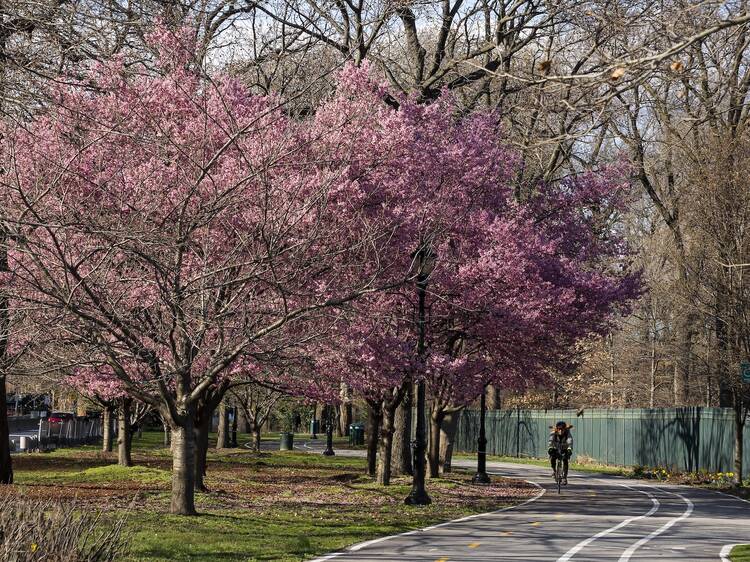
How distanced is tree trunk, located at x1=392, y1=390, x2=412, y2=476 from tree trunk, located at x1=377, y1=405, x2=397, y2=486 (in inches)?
78.6

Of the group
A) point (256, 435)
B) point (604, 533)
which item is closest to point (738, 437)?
point (604, 533)

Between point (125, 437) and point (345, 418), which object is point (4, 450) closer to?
point (125, 437)

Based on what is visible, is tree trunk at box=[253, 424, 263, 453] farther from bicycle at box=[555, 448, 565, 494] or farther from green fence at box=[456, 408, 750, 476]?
bicycle at box=[555, 448, 565, 494]

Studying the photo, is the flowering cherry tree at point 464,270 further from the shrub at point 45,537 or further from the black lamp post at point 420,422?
the shrub at point 45,537

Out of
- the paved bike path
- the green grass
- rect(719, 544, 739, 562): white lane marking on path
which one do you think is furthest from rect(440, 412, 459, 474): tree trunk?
rect(719, 544, 739, 562): white lane marking on path

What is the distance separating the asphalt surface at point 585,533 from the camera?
607 inches

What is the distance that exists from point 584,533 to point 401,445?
12800 mm

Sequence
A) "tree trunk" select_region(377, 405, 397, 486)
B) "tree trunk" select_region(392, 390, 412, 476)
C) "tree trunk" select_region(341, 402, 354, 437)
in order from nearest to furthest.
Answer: "tree trunk" select_region(377, 405, 397, 486)
"tree trunk" select_region(392, 390, 412, 476)
"tree trunk" select_region(341, 402, 354, 437)

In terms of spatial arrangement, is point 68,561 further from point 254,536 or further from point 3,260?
point 3,260

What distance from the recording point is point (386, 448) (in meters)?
27.9

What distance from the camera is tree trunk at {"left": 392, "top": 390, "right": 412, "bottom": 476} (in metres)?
30.6

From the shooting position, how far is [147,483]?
84.6 feet

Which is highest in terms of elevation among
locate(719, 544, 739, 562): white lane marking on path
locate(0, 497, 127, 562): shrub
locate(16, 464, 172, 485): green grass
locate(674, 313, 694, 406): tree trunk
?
locate(674, 313, 694, 406): tree trunk

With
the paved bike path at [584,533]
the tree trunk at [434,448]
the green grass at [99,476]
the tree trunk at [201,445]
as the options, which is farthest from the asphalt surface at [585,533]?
the green grass at [99,476]
